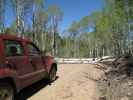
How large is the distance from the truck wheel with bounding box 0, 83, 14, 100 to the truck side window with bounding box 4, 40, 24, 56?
91cm

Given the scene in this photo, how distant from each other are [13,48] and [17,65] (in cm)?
54

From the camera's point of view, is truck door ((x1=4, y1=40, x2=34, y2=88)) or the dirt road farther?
the dirt road

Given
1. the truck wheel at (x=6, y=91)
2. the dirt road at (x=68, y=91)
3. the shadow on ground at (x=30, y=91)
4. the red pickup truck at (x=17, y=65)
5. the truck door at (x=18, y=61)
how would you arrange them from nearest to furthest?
the truck wheel at (x=6, y=91)
the red pickup truck at (x=17, y=65)
the truck door at (x=18, y=61)
the dirt road at (x=68, y=91)
the shadow on ground at (x=30, y=91)

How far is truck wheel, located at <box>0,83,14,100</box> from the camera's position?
21.0ft

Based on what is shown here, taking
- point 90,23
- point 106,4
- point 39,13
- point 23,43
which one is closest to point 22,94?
point 23,43

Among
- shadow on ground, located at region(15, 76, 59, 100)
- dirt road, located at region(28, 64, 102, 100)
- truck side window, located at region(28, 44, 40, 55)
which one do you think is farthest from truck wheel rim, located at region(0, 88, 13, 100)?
truck side window, located at region(28, 44, 40, 55)

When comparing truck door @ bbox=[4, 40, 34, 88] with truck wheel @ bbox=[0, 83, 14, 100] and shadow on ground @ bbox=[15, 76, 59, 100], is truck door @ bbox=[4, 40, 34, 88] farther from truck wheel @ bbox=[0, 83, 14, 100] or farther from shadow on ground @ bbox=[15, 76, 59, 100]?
shadow on ground @ bbox=[15, 76, 59, 100]

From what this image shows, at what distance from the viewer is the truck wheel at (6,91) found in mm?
6406

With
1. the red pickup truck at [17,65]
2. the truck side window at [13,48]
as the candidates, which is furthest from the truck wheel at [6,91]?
the truck side window at [13,48]

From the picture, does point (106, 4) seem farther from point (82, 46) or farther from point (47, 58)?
point (82, 46)

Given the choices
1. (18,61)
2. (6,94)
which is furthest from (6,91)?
(18,61)

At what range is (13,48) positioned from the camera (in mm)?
7438

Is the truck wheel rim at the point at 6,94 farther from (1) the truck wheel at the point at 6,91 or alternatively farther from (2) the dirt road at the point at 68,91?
(2) the dirt road at the point at 68,91

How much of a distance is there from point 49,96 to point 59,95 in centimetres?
35
